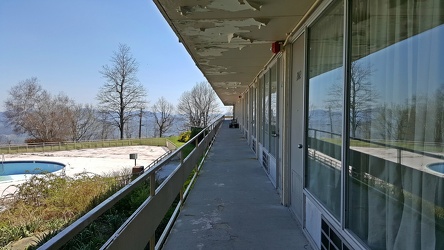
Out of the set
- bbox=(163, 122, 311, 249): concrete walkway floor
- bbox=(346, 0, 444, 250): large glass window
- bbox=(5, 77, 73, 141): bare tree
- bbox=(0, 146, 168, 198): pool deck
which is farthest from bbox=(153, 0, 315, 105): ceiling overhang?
bbox=(5, 77, 73, 141): bare tree

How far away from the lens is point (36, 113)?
101ft

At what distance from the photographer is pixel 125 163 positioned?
1812 centimetres

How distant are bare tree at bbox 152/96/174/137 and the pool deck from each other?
18.2 m

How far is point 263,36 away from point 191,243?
254cm

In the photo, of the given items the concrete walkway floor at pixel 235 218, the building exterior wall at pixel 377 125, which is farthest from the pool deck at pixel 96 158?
the building exterior wall at pixel 377 125

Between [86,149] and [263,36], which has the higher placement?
[263,36]

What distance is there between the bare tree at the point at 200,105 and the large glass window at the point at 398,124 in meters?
39.6

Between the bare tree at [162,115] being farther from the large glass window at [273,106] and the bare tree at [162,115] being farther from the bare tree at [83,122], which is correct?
the large glass window at [273,106]

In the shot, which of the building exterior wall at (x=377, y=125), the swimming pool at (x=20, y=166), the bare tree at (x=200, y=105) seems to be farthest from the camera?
the bare tree at (x=200, y=105)

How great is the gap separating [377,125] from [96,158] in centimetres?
2091

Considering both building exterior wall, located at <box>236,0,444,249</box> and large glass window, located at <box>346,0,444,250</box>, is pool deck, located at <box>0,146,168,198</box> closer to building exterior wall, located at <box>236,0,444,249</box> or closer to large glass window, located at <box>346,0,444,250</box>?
building exterior wall, located at <box>236,0,444,249</box>

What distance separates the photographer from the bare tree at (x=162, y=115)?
43612 millimetres

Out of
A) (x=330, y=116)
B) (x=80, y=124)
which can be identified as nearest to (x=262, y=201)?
(x=330, y=116)

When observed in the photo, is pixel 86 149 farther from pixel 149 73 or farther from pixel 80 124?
pixel 149 73
